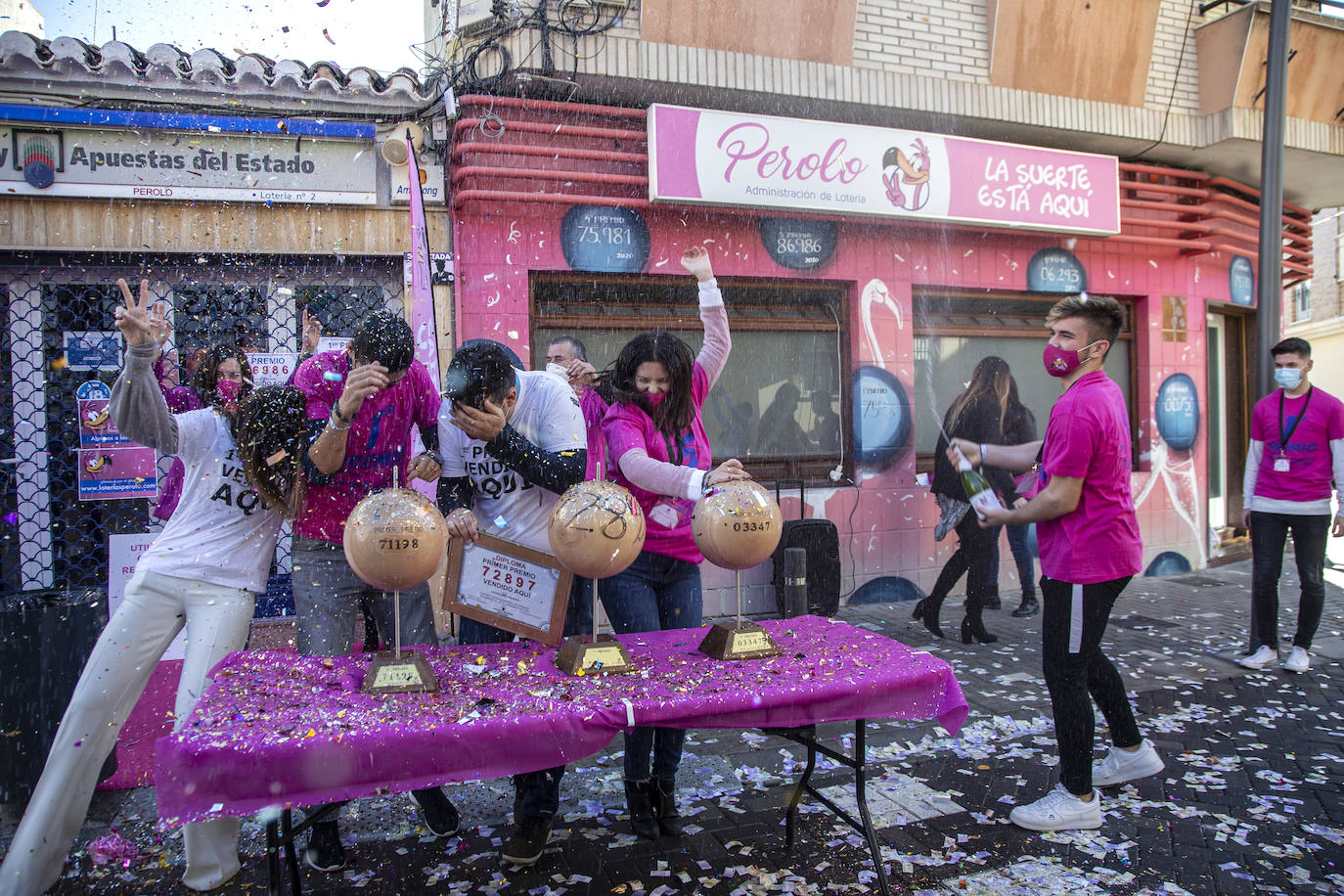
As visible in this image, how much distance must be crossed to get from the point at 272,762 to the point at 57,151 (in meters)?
5.37

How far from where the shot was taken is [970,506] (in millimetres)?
5762

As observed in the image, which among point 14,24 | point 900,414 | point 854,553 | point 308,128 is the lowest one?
point 854,553

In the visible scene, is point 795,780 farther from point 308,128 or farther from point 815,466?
point 308,128

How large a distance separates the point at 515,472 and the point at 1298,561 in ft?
16.2

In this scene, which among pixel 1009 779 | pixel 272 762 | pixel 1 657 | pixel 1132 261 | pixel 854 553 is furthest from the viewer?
pixel 1132 261

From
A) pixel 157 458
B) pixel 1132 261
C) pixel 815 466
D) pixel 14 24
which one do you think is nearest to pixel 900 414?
pixel 815 466

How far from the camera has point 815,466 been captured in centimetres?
687

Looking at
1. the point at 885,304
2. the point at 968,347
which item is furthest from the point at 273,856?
the point at 968,347

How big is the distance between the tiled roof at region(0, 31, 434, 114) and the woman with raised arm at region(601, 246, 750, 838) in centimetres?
394

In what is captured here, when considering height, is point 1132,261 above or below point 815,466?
above

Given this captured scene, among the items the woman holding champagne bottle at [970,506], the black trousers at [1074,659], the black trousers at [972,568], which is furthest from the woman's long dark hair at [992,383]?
the black trousers at [1074,659]

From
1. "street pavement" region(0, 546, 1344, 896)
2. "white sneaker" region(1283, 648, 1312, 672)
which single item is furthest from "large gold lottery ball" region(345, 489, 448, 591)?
"white sneaker" region(1283, 648, 1312, 672)

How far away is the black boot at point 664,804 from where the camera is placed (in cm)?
294

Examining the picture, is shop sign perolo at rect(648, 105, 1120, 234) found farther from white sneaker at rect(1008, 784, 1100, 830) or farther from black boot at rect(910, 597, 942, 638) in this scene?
white sneaker at rect(1008, 784, 1100, 830)
